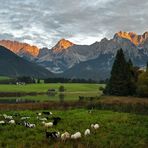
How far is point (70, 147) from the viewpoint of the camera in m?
25.8

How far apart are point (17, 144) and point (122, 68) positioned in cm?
8392

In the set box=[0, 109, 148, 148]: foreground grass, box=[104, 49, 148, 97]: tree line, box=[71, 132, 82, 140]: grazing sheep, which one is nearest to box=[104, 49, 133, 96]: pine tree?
box=[104, 49, 148, 97]: tree line

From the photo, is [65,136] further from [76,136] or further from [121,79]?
[121,79]

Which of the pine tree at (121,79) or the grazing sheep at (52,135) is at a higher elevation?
the pine tree at (121,79)

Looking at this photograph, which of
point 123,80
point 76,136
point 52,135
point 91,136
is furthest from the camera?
point 123,80

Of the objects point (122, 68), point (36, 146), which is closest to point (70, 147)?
point (36, 146)

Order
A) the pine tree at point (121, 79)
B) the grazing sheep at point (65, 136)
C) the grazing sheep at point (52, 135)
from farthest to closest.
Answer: the pine tree at point (121, 79) → the grazing sheep at point (52, 135) → the grazing sheep at point (65, 136)

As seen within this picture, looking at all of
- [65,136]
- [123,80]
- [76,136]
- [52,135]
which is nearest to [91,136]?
[76,136]

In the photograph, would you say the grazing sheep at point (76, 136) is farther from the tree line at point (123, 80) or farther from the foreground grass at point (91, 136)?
the tree line at point (123, 80)

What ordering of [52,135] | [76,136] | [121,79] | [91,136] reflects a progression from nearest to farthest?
[52,135] → [76,136] → [91,136] → [121,79]

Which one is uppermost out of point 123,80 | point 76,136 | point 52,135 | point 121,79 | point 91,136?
point 121,79

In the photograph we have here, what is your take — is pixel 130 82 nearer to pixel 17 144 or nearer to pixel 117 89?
pixel 117 89

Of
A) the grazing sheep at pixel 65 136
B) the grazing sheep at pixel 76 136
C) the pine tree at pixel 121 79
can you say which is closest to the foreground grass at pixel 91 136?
the grazing sheep at pixel 76 136

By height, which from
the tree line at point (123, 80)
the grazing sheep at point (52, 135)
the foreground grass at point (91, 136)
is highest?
the tree line at point (123, 80)
